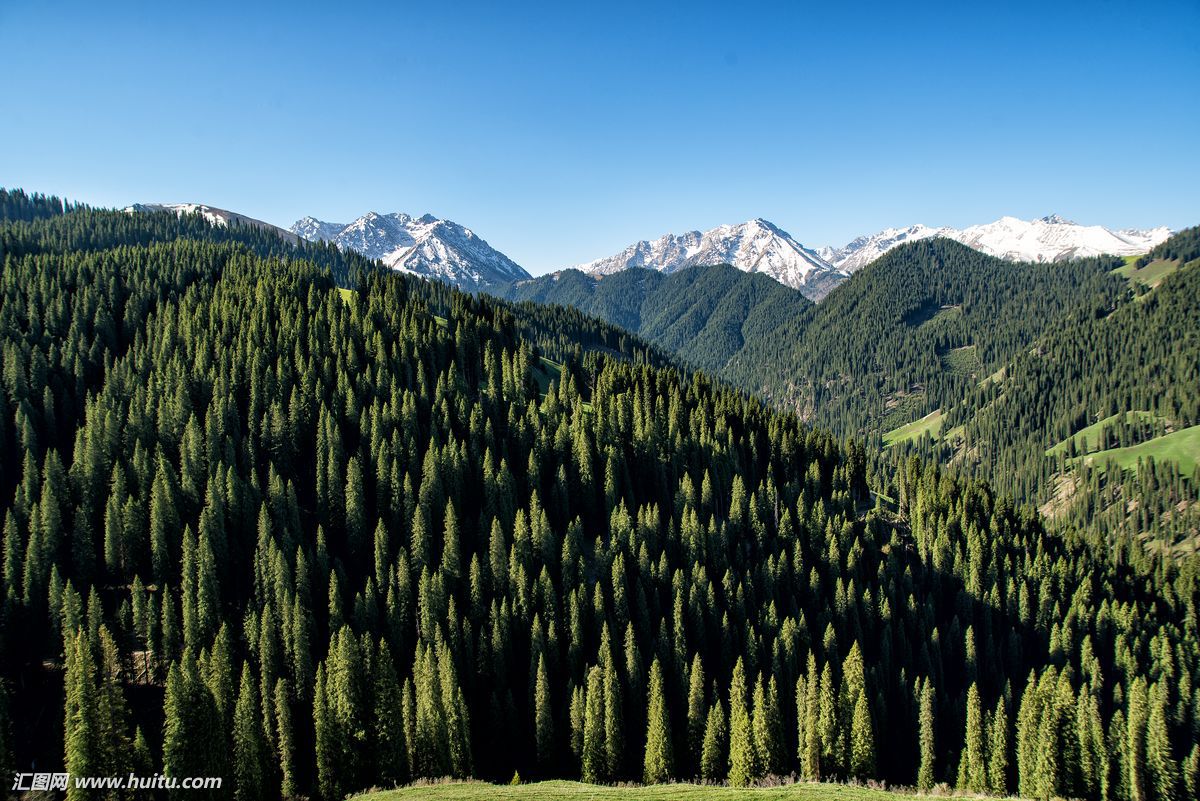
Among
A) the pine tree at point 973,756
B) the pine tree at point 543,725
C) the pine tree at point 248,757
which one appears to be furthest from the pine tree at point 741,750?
the pine tree at point 248,757

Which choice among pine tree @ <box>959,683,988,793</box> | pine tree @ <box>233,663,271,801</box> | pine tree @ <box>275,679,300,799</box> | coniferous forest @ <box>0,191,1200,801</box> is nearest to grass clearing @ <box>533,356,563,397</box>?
coniferous forest @ <box>0,191,1200,801</box>

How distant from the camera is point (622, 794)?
170ft

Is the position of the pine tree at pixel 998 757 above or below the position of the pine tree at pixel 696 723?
below

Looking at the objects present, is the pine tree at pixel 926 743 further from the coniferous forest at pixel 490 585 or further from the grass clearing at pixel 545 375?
the grass clearing at pixel 545 375

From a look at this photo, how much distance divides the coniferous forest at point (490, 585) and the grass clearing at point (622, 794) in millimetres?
11556

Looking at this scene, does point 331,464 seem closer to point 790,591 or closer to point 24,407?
point 24,407

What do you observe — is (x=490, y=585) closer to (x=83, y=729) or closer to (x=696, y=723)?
(x=696, y=723)

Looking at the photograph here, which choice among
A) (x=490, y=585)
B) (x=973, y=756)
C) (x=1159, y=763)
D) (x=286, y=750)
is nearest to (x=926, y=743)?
(x=973, y=756)

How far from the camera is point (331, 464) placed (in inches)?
4023

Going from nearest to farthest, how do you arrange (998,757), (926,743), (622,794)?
1. (622,794)
2. (998,757)
3. (926,743)

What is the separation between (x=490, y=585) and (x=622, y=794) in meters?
43.1

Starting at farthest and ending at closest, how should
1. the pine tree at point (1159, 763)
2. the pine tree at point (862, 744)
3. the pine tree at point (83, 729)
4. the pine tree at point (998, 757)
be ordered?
the pine tree at point (1159, 763) < the pine tree at point (998, 757) < the pine tree at point (862, 744) < the pine tree at point (83, 729)

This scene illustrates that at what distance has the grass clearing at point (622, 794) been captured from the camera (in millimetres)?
49031

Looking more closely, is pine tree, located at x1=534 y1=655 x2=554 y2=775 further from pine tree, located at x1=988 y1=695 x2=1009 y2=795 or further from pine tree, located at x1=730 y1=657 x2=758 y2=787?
pine tree, located at x1=988 y1=695 x2=1009 y2=795
